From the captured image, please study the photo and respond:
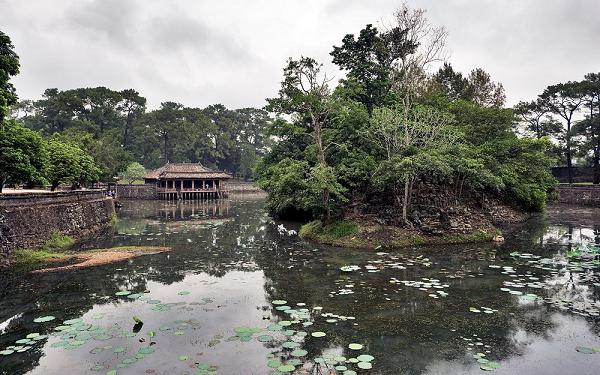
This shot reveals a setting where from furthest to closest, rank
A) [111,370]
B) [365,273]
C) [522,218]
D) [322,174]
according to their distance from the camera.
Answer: [522,218] → [322,174] → [365,273] → [111,370]

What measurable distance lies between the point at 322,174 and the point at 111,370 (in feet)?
48.0

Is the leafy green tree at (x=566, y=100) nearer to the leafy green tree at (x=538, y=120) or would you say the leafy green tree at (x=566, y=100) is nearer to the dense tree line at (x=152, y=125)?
the leafy green tree at (x=538, y=120)

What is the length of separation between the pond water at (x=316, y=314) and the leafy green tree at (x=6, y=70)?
6.88 metres

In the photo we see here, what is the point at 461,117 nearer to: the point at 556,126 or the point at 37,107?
the point at 556,126

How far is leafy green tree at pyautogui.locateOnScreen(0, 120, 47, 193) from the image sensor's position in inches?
718

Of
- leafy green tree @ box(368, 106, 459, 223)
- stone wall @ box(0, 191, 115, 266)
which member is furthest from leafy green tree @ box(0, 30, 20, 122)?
leafy green tree @ box(368, 106, 459, 223)

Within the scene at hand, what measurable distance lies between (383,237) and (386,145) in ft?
20.1

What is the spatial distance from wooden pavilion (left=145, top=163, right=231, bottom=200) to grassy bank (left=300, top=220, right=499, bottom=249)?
43.9 meters

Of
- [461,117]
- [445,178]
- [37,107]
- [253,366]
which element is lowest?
[253,366]

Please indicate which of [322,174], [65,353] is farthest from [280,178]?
[65,353]

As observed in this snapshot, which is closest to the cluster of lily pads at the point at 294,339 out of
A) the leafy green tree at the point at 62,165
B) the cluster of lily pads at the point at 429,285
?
the cluster of lily pads at the point at 429,285

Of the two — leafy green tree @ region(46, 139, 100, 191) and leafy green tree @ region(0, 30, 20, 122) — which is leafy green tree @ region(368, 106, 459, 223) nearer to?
leafy green tree @ region(0, 30, 20, 122)

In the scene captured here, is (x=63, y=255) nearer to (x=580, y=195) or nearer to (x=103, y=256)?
(x=103, y=256)

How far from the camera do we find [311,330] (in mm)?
9688
